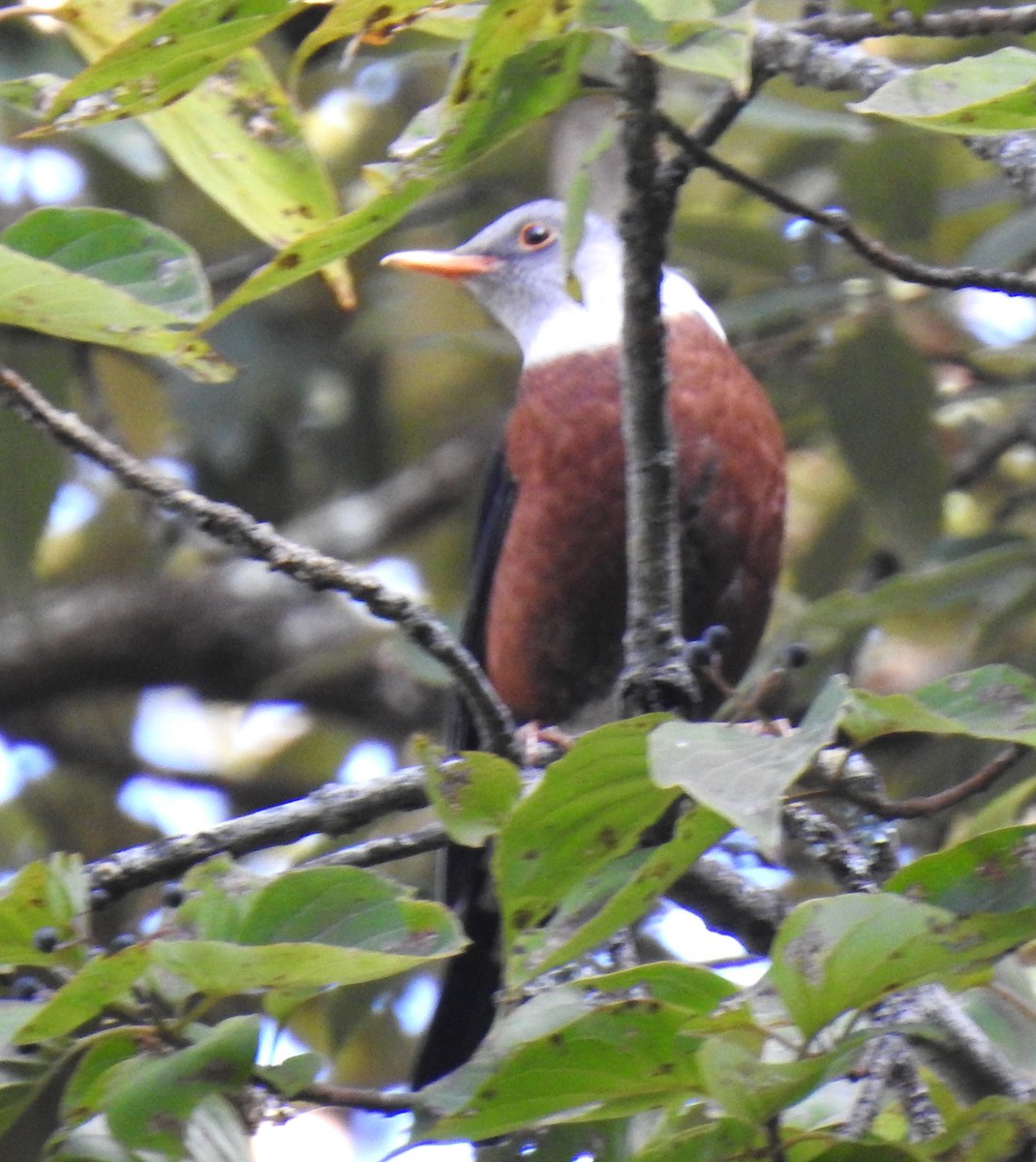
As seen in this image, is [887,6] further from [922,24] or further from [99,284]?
[99,284]

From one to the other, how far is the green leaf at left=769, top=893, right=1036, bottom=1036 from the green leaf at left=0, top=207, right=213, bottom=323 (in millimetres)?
933

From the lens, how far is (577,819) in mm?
1711

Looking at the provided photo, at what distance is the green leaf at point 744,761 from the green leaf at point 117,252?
74 centimetres

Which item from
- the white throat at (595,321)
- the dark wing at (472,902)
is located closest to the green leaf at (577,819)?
the dark wing at (472,902)

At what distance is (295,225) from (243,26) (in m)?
0.70

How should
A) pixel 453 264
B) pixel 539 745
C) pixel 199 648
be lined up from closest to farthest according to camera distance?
pixel 539 745 < pixel 453 264 < pixel 199 648

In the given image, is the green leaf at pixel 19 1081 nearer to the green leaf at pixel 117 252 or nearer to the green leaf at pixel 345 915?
the green leaf at pixel 345 915

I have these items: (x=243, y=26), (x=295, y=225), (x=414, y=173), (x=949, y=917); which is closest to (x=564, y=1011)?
(x=949, y=917)

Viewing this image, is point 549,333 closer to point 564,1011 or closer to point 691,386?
point 691,386

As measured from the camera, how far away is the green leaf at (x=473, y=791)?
6.05ft

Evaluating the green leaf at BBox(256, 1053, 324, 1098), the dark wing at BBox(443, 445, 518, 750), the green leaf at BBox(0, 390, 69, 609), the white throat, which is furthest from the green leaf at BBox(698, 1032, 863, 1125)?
the green leaf at BBox(0, 390, 69, 609)

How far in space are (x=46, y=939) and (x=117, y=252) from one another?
2.53ft

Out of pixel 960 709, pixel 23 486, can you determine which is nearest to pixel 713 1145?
pixel 960 709

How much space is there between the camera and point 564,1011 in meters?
1.76
